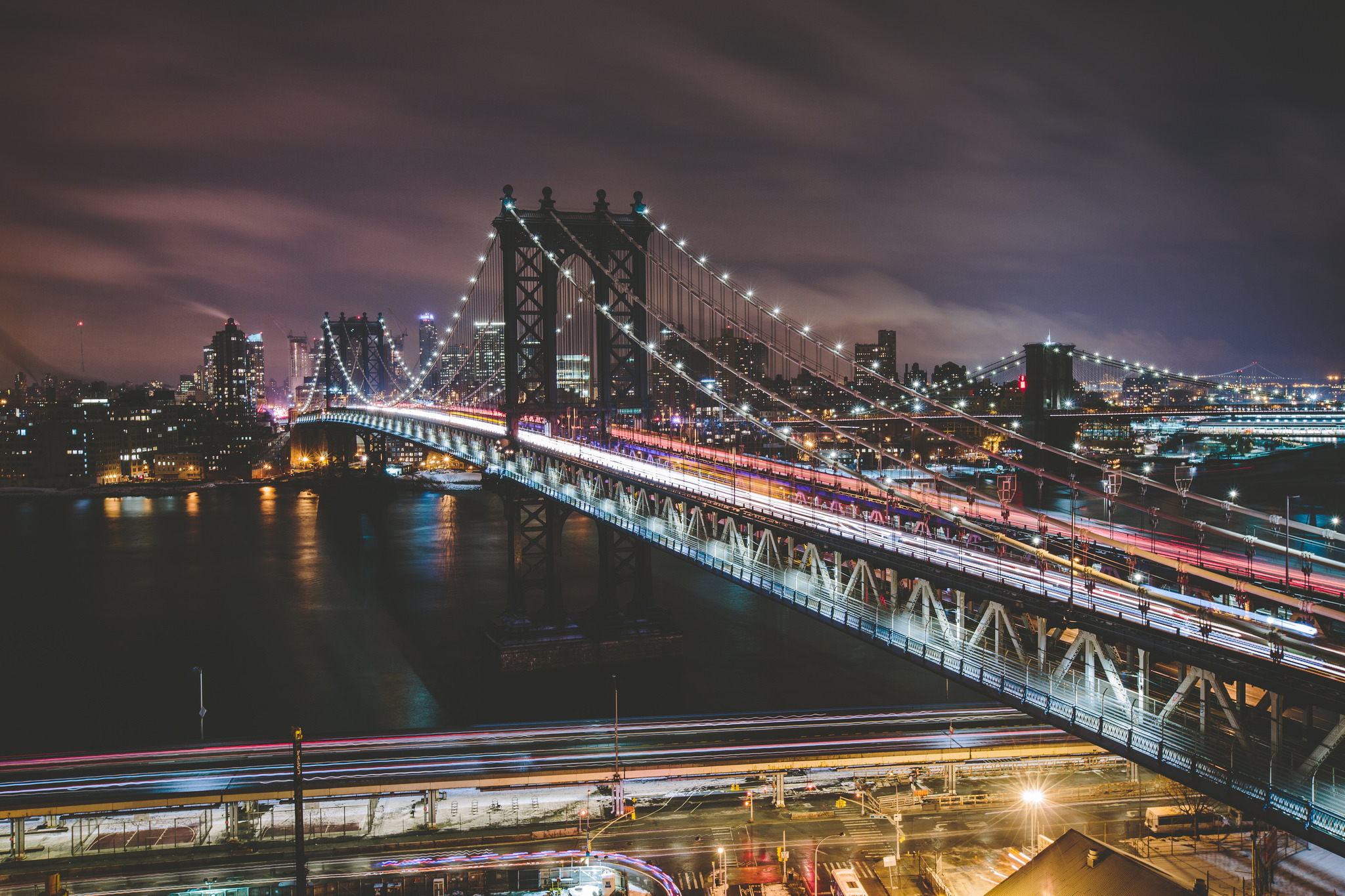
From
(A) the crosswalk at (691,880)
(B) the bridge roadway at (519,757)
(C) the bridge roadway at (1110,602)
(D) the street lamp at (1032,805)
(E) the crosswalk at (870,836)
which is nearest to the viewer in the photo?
(C) the bridge roadway at (1110,602)

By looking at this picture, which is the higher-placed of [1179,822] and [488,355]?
[488,355]

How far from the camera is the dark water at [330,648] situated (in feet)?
85.5

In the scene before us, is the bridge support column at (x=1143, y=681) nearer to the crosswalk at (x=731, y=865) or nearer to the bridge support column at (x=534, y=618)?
the crosswalk at (x=731, y=865)

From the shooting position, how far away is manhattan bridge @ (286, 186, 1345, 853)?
1050 cm

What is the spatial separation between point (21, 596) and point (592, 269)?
34551mm

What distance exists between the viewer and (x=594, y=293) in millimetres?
33625

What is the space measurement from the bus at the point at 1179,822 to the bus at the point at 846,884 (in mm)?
5367

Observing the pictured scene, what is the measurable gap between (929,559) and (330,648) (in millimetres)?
25840

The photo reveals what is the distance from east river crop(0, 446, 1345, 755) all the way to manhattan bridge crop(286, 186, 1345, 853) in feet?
10.8

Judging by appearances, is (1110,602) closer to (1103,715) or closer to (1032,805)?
(1103,715)

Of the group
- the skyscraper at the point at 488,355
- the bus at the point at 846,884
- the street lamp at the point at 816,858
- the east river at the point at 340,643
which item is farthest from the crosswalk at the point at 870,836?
the skyscraper at the point at 488,355

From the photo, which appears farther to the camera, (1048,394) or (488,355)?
(488,355)

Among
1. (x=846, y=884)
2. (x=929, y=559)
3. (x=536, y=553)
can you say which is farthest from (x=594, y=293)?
(x=846, y=884)

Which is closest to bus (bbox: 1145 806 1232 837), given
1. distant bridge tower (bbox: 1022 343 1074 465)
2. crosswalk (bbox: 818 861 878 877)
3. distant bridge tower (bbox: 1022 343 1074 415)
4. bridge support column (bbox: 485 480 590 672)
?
crosswalk (bbox: 818 861 878 877)
